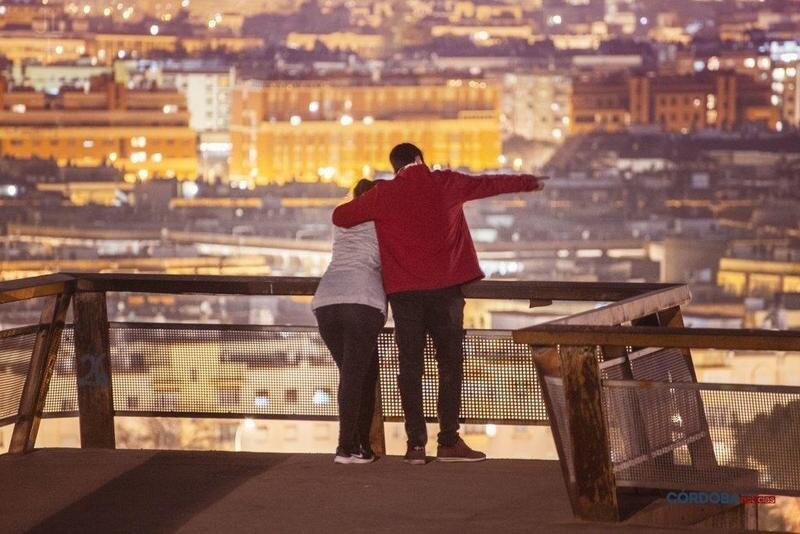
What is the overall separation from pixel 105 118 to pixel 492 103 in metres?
12.6

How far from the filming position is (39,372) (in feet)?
16.8

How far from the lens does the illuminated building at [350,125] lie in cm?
5588

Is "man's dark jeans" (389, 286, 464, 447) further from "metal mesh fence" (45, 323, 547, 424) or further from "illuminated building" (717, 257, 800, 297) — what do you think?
"illuminated building" (717, 257, 800, 297)

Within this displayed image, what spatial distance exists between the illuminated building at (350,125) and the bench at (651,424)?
5069 centimetres

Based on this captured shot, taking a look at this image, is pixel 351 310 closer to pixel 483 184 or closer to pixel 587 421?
pixel 483 184

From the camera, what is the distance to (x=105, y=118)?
180 ft

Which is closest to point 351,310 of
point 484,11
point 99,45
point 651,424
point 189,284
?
point 189,284

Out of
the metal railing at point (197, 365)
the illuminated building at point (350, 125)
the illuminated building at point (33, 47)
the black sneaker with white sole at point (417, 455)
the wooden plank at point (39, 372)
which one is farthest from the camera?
the illuminated building at point (33, 47)

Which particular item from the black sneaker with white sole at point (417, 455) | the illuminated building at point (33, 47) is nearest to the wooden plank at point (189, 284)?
the black sneaker with white sole at point (417, 455)

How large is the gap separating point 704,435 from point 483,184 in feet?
3.14

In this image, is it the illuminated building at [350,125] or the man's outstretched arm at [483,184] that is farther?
the illuminated building at [350,125]

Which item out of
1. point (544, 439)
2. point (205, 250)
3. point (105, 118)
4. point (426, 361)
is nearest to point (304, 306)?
point (205, 250)

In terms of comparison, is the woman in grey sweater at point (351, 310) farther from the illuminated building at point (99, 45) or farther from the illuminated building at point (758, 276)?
the illuminated building at point (99, 45)

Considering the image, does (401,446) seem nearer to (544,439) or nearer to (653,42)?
(544,439)
